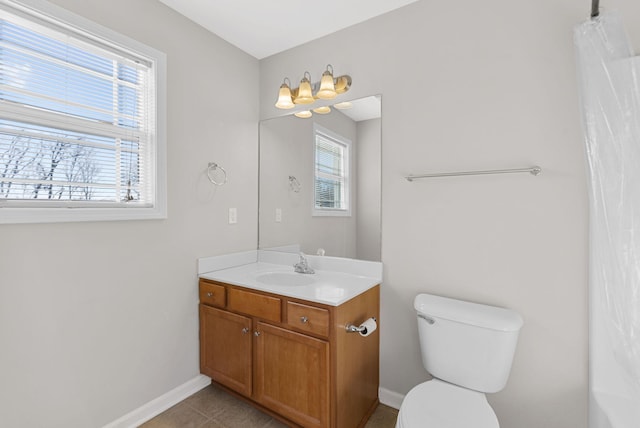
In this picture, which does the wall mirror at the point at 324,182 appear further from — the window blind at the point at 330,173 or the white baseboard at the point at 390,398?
the white baseboard at the point at 390,398

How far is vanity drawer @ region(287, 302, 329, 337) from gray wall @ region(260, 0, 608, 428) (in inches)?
23.1

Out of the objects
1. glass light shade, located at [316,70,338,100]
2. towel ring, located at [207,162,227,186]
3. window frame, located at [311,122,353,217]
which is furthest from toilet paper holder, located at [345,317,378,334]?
glass light shade, located at [316,70,338,100]

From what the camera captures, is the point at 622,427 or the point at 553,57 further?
the point at 553,57

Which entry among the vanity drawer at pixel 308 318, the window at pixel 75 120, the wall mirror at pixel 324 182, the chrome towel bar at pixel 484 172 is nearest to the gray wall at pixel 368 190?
the wall mirror at pixel 324 182

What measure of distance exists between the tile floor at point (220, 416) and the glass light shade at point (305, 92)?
2.07 meters

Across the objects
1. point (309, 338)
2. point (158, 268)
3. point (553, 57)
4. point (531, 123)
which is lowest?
point (309, 338)

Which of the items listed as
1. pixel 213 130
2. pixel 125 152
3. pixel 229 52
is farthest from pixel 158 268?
pixel 229 52

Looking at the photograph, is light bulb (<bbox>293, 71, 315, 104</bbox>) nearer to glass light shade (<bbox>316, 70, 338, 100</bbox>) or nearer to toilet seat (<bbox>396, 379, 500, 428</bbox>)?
glass light shade (<bbox>316, 70, 338, 100</bbox>)

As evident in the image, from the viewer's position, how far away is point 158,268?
6.06 ft

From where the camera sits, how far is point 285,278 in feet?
6.98

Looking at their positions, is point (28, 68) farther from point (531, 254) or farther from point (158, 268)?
point (531, 254)

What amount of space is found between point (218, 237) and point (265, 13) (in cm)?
154

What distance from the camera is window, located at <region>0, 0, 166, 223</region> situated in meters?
1.34

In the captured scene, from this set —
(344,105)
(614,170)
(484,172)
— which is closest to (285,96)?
(344,105)
